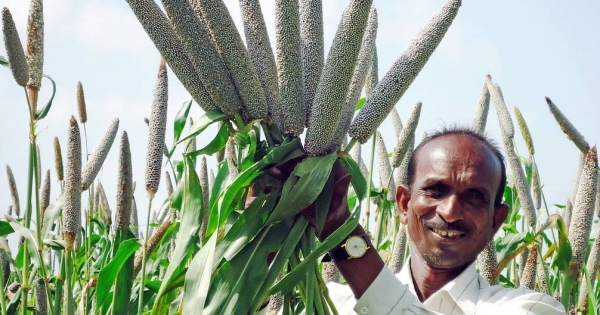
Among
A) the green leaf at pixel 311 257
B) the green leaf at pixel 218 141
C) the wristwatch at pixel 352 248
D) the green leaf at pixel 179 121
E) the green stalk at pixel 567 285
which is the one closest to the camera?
the green leaf at pixel 311 257

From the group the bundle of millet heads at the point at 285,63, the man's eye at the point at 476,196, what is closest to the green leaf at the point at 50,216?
the bundle of millet heads at the point at 285,63

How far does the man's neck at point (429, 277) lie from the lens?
391 centimetres

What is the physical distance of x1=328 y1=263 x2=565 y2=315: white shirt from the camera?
10.9ft

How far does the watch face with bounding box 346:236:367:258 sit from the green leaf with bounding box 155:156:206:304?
2.19 feet

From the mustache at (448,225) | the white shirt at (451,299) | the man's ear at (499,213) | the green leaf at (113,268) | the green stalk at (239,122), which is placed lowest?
the white shirt at (451,299)

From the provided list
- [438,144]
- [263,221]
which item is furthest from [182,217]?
[438,144]

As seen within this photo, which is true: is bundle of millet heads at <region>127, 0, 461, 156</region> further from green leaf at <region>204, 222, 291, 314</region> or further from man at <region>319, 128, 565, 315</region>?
man at <region>319, 128, 565, 315</region>

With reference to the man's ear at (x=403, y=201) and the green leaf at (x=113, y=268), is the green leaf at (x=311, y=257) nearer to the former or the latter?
the green leaf at (x=113, y=268)

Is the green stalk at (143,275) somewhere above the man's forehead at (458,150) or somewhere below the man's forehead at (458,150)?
below

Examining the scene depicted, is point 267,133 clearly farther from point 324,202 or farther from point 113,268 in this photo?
point 113,268

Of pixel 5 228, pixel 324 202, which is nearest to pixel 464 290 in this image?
pixel 324 202

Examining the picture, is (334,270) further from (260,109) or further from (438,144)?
(260,109)

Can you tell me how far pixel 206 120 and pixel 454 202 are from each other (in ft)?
4.41

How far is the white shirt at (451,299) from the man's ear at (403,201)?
0.27m
